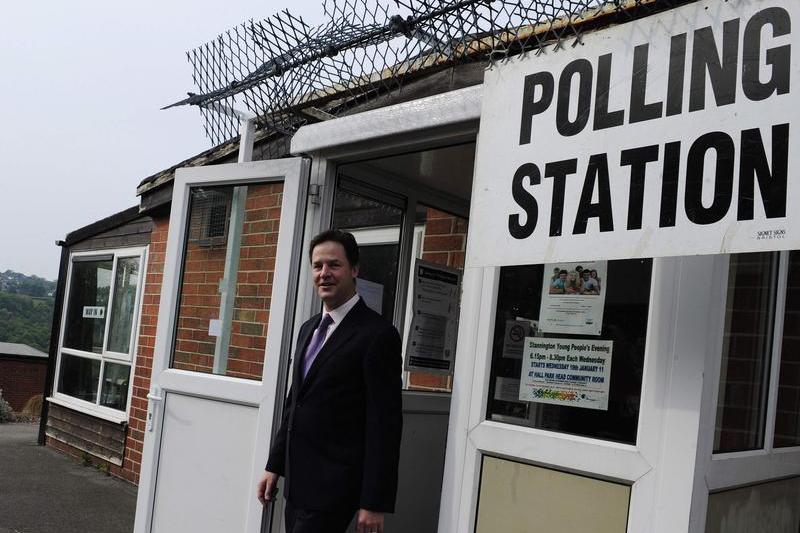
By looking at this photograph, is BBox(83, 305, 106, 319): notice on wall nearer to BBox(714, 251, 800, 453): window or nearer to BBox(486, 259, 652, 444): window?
BBox(486, 259, 652, 444): window

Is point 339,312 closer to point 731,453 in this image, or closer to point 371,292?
point 371,292

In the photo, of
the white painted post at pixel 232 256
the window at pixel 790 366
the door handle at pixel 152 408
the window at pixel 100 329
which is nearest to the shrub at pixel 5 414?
the window at pixel 100 329

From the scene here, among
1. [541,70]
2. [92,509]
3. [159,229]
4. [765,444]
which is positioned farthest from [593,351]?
[159,229]

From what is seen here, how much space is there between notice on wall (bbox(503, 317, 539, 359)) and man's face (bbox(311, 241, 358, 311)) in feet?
2.29

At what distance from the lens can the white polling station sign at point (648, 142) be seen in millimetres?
2172

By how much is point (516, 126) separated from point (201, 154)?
576 cm

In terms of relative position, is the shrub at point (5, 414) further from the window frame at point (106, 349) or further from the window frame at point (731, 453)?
the window frame at point (731, 453)

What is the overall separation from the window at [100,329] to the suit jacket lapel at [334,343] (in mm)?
6037

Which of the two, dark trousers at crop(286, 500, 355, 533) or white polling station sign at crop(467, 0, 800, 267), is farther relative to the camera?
dark trousers at crop(286, 500, 355, 533)

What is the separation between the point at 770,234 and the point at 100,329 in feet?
29.9

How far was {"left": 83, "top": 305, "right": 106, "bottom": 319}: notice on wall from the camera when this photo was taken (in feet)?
32.3

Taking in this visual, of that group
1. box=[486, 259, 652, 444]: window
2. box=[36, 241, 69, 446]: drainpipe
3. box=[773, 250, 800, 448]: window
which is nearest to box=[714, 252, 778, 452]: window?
box=[773, 250, 800, 448]: window

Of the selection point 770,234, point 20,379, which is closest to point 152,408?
point 770,234

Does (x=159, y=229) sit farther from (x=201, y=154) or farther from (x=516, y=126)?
(x=516, y=126)
